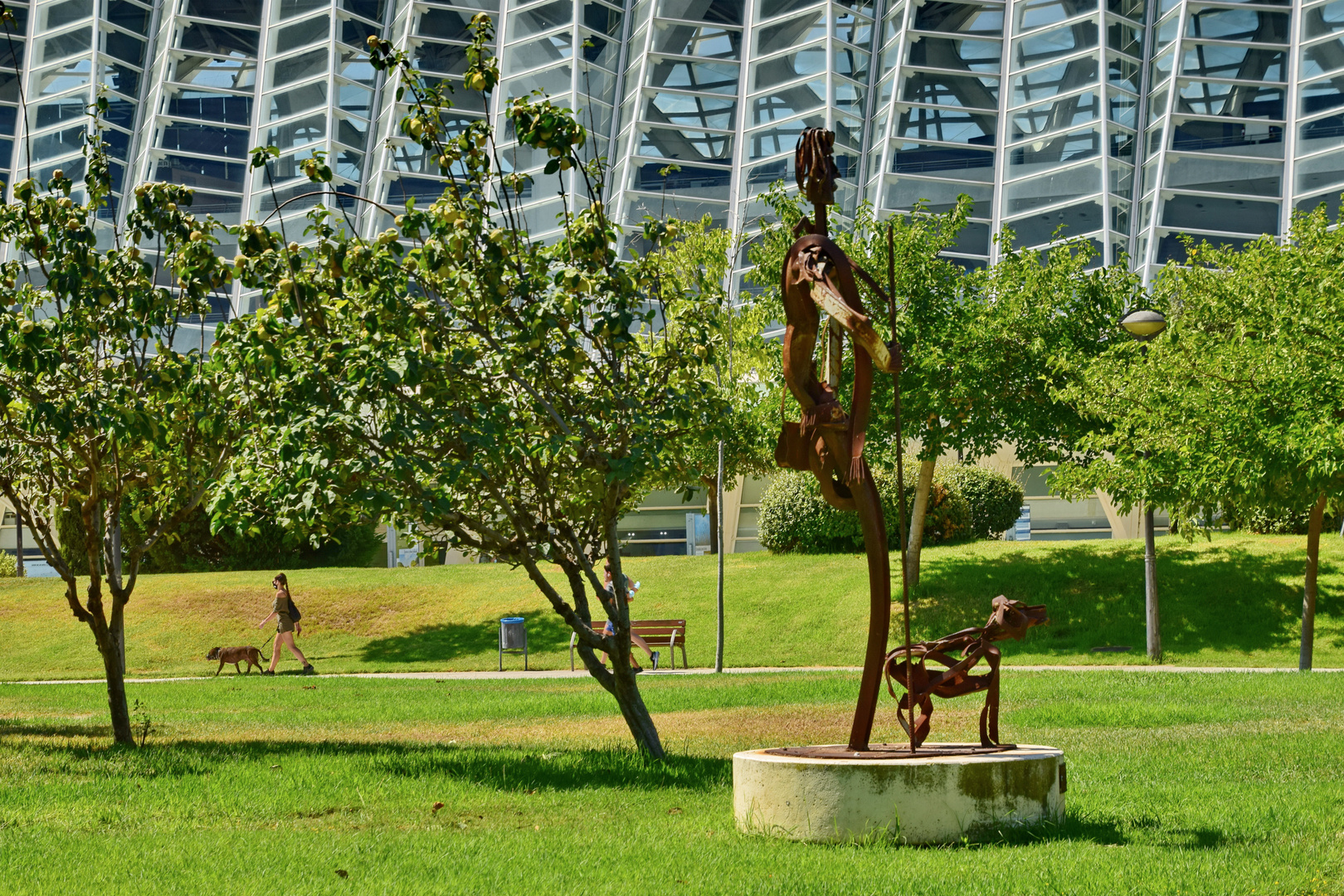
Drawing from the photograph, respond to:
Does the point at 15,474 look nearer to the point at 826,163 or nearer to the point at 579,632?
the point at 579,632

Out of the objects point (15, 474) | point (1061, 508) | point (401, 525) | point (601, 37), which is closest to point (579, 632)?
point (401, 525)

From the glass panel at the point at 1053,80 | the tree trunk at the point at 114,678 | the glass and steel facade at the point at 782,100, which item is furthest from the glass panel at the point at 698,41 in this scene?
the tree trunk at the point at 114,678

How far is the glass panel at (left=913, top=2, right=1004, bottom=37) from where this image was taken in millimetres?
38250

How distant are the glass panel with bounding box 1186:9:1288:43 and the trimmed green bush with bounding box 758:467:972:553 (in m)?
18.8

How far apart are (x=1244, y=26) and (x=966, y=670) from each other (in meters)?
35.4

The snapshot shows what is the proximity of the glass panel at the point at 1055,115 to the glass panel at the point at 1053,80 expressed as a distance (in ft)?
1.07

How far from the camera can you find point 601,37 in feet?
134

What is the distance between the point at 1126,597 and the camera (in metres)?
20.3

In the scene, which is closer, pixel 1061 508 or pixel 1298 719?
pixel 1298 719

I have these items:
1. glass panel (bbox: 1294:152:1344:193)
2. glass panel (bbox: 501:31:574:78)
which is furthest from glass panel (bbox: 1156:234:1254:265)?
glass panel (bbox: 501:31:574:78)

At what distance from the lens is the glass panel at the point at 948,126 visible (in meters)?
37.2

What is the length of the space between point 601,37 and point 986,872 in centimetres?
3915

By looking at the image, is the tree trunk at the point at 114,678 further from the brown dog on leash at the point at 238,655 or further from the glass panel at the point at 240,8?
the glass panel at the point at 240,8

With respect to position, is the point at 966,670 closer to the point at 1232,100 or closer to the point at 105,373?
the point at 105,373
